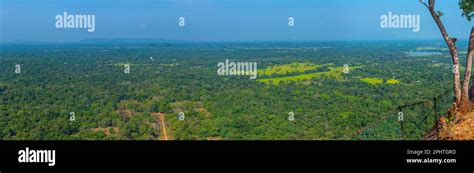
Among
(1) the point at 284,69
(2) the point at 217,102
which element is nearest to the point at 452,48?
(2) the point at 217,102

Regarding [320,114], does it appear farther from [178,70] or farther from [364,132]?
[178,70]

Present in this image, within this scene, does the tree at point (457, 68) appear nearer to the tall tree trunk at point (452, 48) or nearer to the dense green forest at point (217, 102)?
the tall tree trunk at point (452, 48)

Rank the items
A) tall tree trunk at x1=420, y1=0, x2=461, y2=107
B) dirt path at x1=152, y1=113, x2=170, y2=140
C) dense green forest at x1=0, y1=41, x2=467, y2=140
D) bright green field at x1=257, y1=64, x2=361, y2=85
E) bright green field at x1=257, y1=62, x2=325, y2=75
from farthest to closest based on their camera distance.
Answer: bright green field at x1=257, y1=62, x2=325, y2=75 < bright green field at x1=257, y1=64, x2=361, y2=85 < dirt path at x1=152, y1=113, x2=170, y2=140 < dense green forest at x1=0, y1=41, x2=467, y2=140 < tall tree trunk at x1=420, y1=0, x2=461, y2=107

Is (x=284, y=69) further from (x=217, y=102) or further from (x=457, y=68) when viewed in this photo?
(x=457, y=68)

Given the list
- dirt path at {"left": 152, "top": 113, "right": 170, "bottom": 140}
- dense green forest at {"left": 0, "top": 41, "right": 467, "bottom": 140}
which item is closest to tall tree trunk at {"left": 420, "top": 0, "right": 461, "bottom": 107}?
dense green forest at {"left": 0, "top": 41, "right": 467, "bottom": 140}

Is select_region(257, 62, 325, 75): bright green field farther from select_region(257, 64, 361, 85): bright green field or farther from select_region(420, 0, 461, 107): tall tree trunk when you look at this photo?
select_region(420, 0, 461, 107): tall tree trunk

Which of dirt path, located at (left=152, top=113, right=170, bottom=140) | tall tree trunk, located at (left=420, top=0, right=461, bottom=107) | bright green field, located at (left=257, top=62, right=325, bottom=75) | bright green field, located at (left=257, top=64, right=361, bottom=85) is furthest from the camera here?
bright green field, located at (left=257, top=62, right=325, bottom=75)

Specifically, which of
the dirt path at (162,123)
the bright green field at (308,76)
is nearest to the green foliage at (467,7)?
the dirt path at (162,123)
